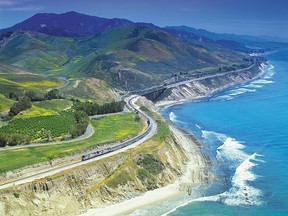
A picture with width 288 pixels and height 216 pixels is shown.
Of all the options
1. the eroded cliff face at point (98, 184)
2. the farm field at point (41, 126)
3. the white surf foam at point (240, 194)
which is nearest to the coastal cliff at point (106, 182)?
the eroded cliff face at point (98, 184)

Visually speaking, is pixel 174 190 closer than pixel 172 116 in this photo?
Yes

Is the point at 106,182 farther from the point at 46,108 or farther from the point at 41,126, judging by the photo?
the point at 46,108

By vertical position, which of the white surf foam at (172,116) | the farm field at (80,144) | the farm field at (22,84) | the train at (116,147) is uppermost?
the farm field at (22,84)

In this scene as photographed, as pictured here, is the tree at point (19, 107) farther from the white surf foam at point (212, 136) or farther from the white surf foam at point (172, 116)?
the white surf foam at point (172, 116)

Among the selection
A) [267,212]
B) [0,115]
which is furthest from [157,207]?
[0,115]

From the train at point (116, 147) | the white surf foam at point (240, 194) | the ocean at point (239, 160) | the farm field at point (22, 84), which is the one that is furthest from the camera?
the farm field at point (22, 84)

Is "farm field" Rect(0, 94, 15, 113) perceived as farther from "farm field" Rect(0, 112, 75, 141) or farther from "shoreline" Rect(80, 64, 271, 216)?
"shoreline" Rect(80, 64, 271, 216)

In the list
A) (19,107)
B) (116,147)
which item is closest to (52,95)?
(19,107)
